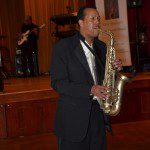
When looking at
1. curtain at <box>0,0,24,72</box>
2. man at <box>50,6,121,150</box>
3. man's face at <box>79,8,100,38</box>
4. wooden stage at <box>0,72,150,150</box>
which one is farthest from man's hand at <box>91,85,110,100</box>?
curtain at <box>0,0,24,72</box>

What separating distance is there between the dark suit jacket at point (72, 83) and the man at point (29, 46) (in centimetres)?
748

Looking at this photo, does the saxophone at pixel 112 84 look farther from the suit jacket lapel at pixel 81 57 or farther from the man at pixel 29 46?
the man at pixel 29 46

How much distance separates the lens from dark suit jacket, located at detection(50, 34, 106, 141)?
2.81 m

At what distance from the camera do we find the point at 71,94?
9.24ft

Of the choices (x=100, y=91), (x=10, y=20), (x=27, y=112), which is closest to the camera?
(x=100, y=91)

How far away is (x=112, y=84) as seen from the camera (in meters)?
3.01

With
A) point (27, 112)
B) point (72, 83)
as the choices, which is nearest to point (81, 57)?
point (72, 83)

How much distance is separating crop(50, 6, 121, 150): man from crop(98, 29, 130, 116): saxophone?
5 centimetres

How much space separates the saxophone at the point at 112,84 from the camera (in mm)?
2944

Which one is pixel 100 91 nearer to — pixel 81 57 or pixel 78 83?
pixel 78 83

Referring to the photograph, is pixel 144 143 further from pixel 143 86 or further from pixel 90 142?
pixel 90 142

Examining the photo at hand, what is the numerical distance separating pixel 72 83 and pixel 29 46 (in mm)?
7677

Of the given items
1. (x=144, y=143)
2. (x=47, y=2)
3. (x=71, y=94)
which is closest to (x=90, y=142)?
(x=71, y=94)

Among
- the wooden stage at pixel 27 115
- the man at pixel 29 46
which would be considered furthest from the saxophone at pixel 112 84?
the man at pixel 29 46
